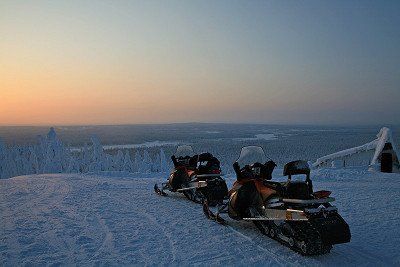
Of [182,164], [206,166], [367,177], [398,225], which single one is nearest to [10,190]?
[182,164]

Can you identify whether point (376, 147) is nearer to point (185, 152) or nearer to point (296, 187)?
point (185, 152)

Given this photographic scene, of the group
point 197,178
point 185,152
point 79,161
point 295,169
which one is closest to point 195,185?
point 197,178

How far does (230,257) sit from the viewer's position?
5527 mm

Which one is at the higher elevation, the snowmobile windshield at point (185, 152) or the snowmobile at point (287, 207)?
the snowmobile windshield at point (185, 152)

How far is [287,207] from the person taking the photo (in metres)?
5.86

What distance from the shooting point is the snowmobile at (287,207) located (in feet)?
17.5

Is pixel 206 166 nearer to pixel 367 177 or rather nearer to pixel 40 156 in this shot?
pixel 367 177

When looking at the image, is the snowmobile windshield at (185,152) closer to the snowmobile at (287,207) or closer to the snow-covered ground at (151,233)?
the snow-covered ground at (151,233)

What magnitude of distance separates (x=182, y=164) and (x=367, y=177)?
316 inches

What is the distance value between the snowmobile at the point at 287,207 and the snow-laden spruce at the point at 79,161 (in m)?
25.9

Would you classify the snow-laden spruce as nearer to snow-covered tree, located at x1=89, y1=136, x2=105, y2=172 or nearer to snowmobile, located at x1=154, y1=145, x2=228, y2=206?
snow-covered tree, located at x1=89, y1=136, x2=105, y2=172

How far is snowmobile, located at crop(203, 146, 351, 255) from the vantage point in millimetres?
5332

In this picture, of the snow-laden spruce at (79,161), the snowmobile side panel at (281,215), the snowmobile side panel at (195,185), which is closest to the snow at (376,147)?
the snowmobile side panel at (195,185)

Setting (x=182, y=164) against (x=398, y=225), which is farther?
(x=182, y=164)
